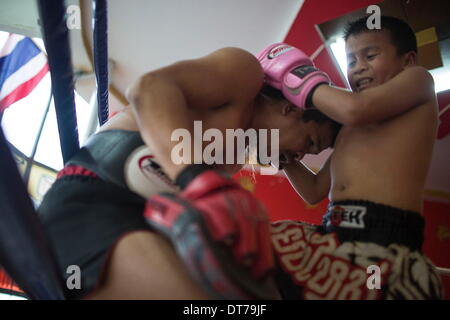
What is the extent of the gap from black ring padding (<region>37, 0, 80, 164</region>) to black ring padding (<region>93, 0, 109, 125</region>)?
0.82 feet

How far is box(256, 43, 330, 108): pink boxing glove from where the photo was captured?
90 cm

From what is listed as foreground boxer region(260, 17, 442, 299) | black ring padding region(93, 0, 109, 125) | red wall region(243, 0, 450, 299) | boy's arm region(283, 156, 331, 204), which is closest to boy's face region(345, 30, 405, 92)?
foreground boxer region(260, 17, 442, 299)

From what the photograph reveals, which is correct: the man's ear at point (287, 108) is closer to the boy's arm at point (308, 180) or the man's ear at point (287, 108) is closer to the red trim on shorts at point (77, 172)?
the boy's arm at point (308, 180)

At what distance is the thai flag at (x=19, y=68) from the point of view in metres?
2.19

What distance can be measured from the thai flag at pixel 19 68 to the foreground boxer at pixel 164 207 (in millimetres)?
1756

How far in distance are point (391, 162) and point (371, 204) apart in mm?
129

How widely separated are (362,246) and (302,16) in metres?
1.78

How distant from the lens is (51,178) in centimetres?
250

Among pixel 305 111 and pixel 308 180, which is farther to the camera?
pixel 308 180

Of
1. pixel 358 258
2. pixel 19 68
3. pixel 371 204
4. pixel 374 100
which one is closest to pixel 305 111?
pixel 374 100

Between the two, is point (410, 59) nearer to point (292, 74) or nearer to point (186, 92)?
point (292, 74)

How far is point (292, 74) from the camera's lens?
3.12ft

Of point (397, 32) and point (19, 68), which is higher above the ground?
point (19, 68)

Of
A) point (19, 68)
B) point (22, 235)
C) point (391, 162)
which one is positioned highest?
point (19, 68)
